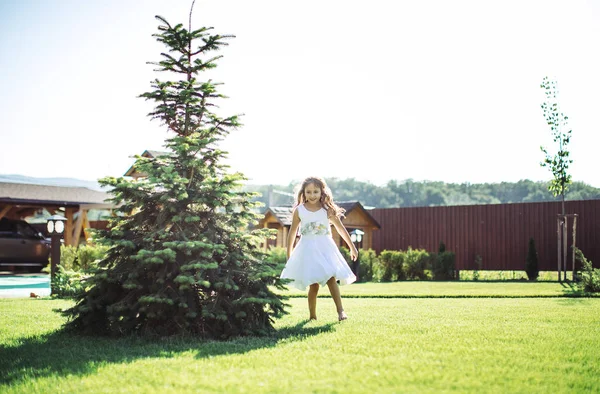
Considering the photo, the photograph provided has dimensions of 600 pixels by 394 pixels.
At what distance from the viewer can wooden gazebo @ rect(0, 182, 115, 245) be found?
19.5m

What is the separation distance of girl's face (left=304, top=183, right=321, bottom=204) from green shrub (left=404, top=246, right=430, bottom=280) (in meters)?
13.3

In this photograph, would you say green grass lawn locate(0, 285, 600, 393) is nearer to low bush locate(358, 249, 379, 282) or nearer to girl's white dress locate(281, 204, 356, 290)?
girl's white dress locate(281, 204, 356, 290)

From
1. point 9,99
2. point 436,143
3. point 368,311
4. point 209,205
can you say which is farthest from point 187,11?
point 436,143

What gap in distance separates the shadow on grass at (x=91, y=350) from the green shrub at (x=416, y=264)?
559 inches

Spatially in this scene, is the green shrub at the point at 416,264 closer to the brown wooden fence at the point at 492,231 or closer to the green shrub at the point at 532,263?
the brown wooden fence at the point at 492,231

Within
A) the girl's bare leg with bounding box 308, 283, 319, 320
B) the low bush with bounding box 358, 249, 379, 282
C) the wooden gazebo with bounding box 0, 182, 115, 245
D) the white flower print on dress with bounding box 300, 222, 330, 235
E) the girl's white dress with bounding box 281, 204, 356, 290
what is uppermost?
the wooden gazebo with bounding box 0, 182, 115, 245

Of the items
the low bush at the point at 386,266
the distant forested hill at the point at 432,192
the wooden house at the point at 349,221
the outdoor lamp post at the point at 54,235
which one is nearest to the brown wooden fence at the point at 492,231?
the wooden house at the point at 349,221

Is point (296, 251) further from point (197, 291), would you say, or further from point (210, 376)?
point (210, 376)

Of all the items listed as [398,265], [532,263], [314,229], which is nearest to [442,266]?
[398,265]

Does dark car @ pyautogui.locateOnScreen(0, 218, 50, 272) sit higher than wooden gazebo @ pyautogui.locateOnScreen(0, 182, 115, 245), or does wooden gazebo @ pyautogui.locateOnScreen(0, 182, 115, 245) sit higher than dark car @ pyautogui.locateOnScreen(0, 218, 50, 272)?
wooden gazebo @ pyautogui.locateOnScreen(0, 182, 115, 245)

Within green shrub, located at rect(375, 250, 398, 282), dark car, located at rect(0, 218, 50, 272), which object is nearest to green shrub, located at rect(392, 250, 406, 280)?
green shrub, located at rect(375, 250, 398, 282)

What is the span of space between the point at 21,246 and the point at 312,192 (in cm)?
1559

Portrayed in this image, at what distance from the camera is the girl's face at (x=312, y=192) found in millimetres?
6316

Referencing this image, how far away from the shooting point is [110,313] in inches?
196
